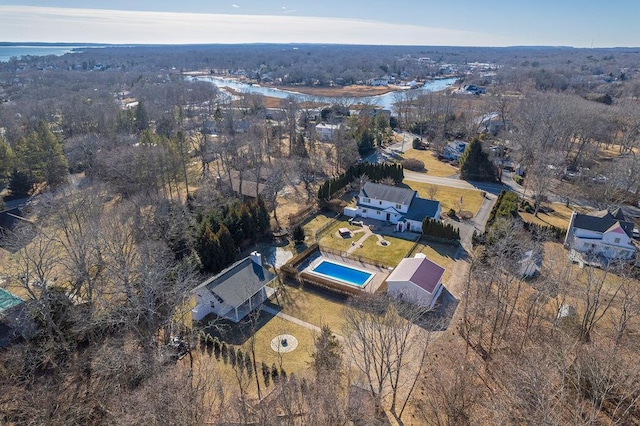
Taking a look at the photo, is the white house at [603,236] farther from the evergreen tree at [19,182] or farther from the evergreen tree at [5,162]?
the evergreen tree at [5,162]

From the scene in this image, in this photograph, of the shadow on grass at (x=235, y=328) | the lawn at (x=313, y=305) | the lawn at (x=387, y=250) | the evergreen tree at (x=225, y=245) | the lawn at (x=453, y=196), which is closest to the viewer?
the shadow on grass at (x=235, y=328)

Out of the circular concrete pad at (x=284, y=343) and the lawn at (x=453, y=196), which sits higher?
the lawn at (x=453, y=196)

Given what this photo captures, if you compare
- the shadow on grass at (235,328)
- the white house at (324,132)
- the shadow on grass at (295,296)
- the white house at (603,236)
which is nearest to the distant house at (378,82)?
the white house at (324,132)

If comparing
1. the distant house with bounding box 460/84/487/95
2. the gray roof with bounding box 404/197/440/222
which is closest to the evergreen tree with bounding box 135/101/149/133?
the gray roof with bounding box 404/197/440/222

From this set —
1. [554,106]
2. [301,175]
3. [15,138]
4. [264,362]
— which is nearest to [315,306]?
[264,362]

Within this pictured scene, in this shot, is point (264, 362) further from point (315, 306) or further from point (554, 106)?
point (554, 106)

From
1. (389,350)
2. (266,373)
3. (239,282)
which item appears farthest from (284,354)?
(389,350)

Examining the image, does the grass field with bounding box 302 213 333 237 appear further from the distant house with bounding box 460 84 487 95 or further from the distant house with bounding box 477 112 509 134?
the distant house with bounding box 460 84 487 95
